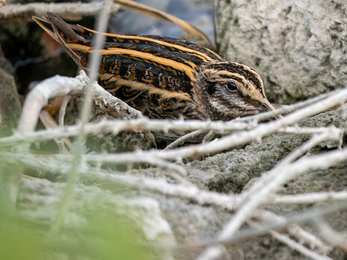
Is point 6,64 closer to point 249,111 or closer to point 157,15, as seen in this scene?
point 157,15

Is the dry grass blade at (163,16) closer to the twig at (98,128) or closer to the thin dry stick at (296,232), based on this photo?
the twig at (98,128)

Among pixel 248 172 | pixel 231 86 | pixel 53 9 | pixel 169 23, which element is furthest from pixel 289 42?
pixel 53 9

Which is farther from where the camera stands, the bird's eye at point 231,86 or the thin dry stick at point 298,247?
the bird's eye at point 231,86

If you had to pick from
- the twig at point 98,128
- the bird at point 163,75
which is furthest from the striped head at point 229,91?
the twig at point 98,128

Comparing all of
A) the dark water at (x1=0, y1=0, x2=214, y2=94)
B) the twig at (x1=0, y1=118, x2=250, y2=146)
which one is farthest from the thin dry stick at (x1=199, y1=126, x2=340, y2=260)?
the dark water at (x1=0, y1=0, x2=214, y2=94)

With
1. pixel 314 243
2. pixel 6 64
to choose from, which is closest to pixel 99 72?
pixel 6 64

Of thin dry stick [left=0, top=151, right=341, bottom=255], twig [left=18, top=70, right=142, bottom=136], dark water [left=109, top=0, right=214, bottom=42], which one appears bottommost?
thin dry stick [left=0, top=151, right=341, bottom=255]

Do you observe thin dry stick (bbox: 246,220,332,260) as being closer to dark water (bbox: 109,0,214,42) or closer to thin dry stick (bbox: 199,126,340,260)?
thin dry stick (bbox: 199,126,340,260)
